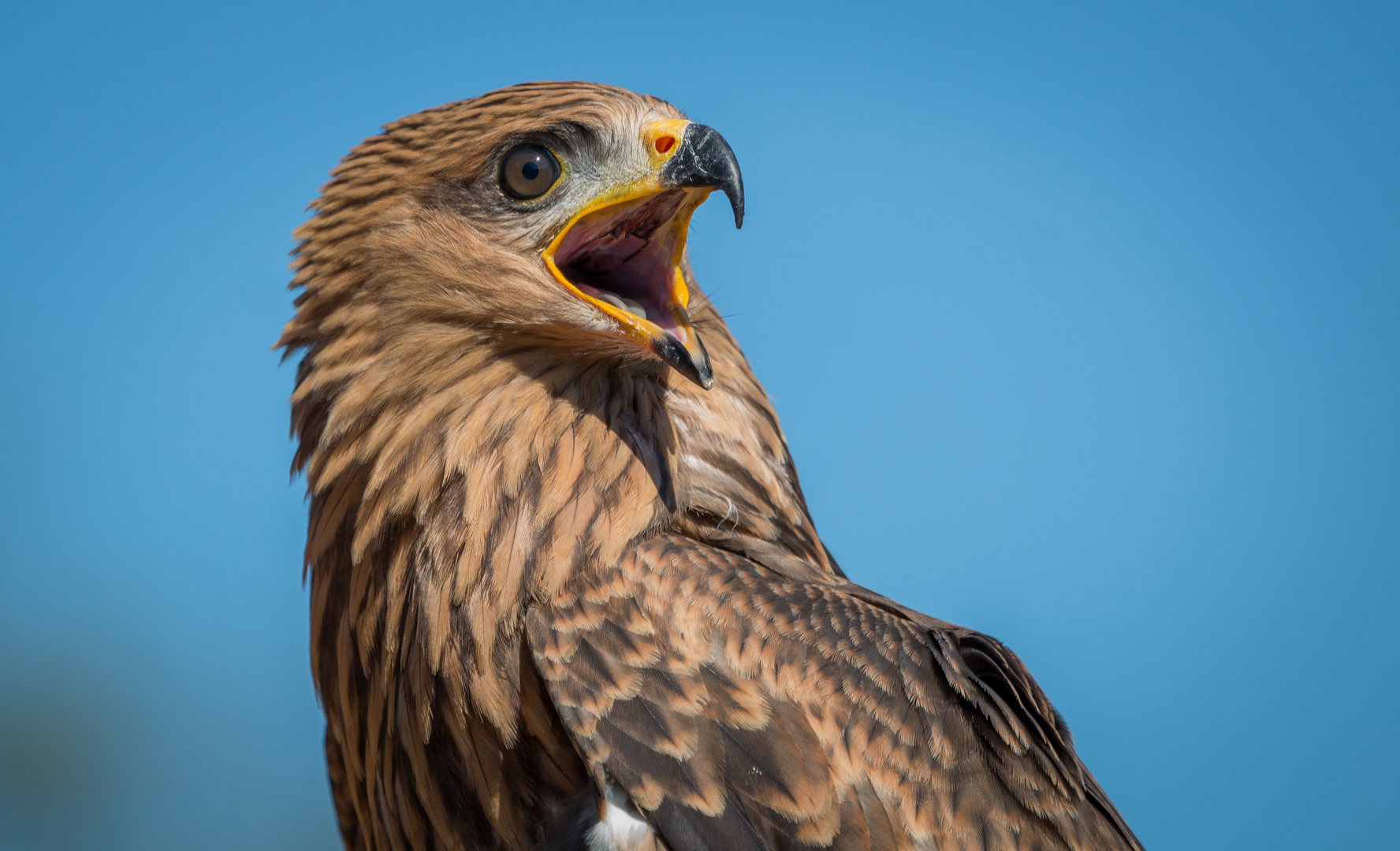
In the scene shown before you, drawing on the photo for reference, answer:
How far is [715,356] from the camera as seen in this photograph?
3.42m

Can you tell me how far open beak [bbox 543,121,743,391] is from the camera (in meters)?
2.89

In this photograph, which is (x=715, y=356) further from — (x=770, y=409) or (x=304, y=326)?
(x=304, y=326)

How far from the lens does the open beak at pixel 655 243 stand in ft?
9.49

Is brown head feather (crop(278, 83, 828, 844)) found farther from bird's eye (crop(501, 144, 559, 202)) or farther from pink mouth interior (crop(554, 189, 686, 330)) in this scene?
pink mouth interior (crop(554, 189, 686, 330))

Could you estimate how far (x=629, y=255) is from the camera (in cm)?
334

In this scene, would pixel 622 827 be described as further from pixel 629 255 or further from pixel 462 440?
pixel 629 255

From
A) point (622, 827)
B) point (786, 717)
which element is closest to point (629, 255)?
point (786, 717)

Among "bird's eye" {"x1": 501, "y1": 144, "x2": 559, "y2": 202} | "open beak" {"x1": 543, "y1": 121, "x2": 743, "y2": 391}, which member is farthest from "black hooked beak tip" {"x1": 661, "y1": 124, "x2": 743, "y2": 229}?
"bird's eye" {"x1": 501, "y1": 144, "x2": 559, "y2": 202}

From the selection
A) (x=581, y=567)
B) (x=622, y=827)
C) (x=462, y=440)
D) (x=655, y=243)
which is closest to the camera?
(x=622, y=827)

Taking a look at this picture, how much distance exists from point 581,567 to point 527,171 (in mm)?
1093

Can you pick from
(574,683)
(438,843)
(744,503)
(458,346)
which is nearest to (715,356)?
(744,503)

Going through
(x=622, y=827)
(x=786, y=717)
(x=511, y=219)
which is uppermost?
(x=511, y=219)

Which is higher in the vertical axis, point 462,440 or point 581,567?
point 462,440

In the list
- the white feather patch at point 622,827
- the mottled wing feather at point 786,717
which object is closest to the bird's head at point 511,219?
the mottled wing feather at point 786,717
